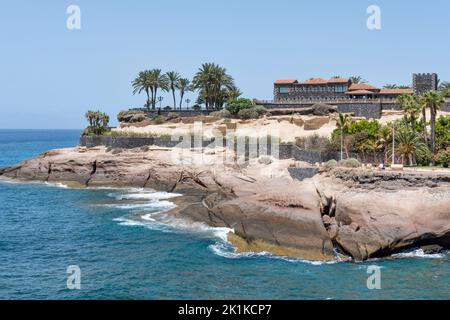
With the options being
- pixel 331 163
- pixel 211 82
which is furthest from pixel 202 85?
pixel 331 163

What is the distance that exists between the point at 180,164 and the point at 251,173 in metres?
11.8

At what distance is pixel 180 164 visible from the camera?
6756 cm

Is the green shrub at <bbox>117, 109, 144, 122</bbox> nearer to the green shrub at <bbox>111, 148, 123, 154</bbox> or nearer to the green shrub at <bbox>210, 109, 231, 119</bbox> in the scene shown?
the green shrub at <bbox>210, 109, 231, 119</bbox>

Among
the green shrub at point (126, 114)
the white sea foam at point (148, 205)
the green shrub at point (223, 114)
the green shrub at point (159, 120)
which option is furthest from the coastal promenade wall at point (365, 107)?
the white sea foam at point (148, 205)

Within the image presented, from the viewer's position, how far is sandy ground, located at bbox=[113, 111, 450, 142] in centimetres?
8006

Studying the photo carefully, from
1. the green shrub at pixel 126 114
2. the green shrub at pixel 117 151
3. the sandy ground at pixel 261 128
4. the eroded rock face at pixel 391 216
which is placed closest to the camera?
the eroded rock face at pixel 391 216

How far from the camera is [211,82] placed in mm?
100500

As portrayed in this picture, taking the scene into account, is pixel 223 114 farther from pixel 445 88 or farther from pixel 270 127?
pixel 445 88

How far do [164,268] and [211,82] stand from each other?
2740 inches

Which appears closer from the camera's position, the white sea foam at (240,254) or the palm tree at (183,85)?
the white sea foam at (240,254)

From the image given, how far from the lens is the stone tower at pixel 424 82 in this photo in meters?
87.6

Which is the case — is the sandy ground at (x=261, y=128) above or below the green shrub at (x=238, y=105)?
below

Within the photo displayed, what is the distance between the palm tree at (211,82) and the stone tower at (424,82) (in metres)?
33.9

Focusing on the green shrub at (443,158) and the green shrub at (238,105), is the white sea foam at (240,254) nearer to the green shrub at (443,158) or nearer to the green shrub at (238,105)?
the green shrub at (443,158)
